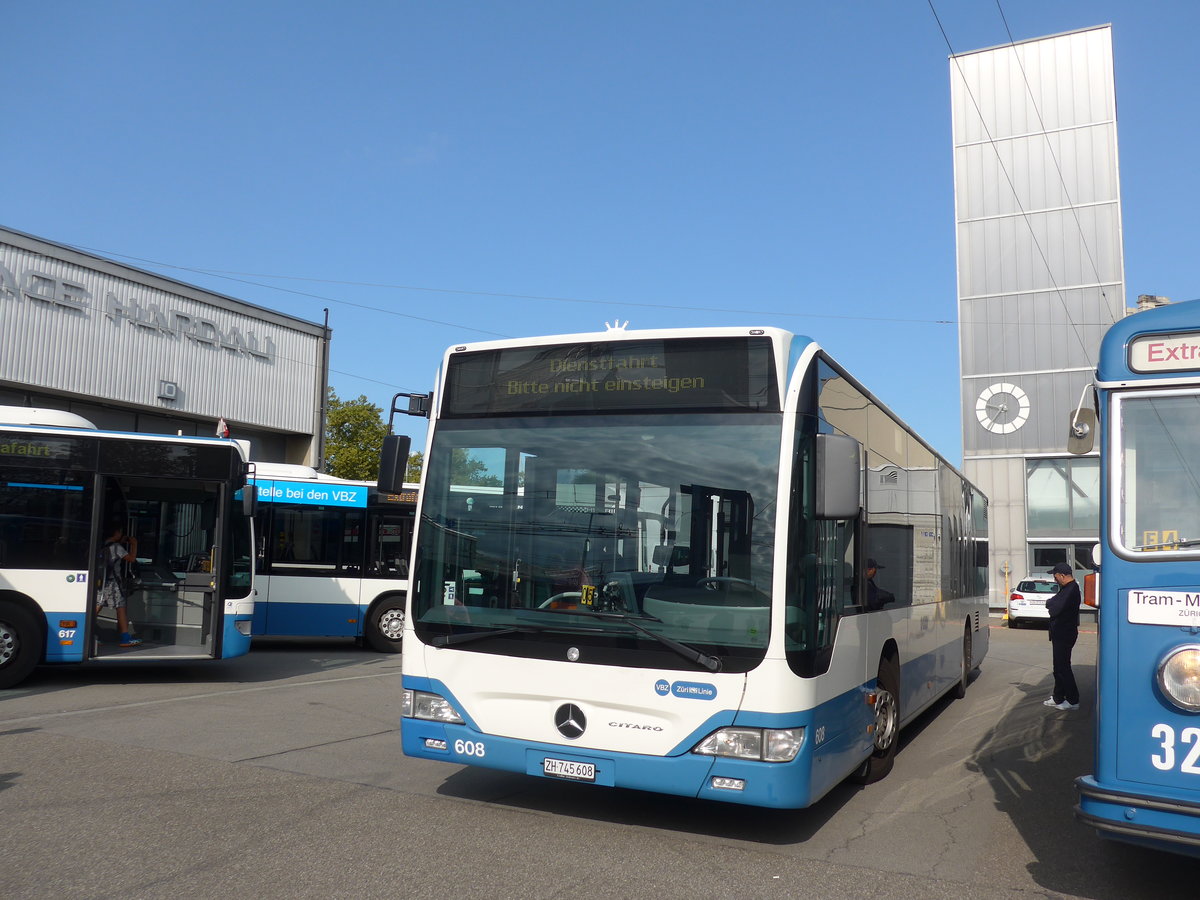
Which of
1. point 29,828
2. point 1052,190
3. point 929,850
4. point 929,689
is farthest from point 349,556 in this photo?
point 1052,190

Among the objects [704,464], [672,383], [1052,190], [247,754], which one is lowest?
[247,754]

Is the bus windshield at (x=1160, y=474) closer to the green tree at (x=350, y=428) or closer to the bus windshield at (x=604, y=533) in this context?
the bus windshield at (x=604, y=533)

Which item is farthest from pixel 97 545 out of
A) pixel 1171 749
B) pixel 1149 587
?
pixel 1171 749

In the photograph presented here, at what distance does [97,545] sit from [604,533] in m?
8.25

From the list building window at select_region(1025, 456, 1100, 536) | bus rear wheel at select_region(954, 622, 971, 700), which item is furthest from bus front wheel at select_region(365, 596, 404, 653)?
building window at select_region(1025, 456, 1100, 536)

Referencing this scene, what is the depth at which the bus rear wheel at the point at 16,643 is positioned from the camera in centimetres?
1161

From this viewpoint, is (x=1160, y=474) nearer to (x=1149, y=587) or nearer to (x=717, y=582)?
(x=1149, y=587)

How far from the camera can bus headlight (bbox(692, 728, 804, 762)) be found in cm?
551

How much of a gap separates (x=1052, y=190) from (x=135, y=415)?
30.4m

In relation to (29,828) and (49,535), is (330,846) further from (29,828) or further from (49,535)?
(49,535)

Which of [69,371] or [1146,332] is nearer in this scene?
[1146,332]

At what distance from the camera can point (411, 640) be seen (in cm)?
643

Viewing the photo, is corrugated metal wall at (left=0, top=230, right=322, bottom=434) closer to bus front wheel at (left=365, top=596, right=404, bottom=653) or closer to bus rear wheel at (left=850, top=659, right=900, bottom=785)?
bus front wheel at (left=365, top=596, right=404, bottom=653)

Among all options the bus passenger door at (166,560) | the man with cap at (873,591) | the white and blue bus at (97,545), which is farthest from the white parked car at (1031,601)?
the man with cap at (873,591)
